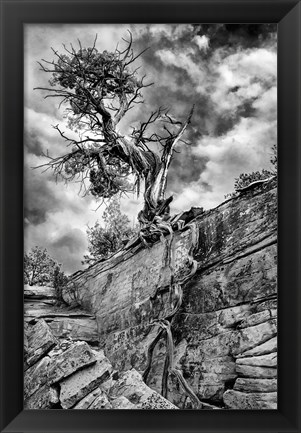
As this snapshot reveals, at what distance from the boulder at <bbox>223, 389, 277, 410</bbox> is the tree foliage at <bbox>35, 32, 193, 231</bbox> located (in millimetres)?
639

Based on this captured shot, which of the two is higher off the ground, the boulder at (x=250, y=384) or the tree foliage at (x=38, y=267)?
the tree foliage at (x=38, y=267)

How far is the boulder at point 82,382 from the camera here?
130 cm

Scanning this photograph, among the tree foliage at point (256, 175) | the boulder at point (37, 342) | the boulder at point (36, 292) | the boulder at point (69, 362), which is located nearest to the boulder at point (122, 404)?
the boulder at point (69, 362)

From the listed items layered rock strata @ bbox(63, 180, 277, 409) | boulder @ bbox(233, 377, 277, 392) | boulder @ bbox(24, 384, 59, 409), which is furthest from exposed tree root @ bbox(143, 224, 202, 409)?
boulder @ bbox(24, 384, 59, 409)

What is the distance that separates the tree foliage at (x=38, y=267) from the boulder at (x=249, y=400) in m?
0.71

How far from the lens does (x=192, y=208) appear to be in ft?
4.41

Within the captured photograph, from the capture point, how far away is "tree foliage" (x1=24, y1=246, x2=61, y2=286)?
132cm

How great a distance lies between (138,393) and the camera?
1306mm

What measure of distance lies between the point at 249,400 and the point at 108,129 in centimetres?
103

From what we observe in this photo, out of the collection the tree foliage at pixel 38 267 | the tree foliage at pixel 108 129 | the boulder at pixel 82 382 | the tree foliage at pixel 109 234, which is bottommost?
the boulder at pixel 82 382

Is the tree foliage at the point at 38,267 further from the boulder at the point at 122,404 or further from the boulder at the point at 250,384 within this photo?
the boulder at the point at 250,384

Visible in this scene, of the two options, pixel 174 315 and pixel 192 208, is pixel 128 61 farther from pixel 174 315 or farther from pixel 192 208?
pixel 174 315
